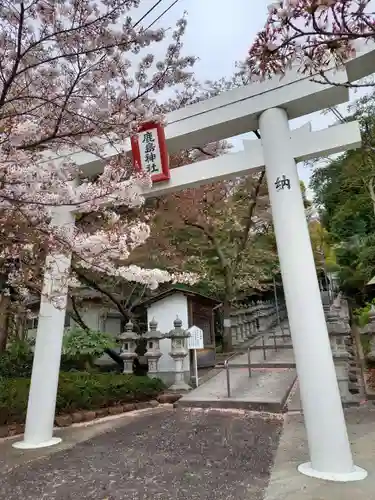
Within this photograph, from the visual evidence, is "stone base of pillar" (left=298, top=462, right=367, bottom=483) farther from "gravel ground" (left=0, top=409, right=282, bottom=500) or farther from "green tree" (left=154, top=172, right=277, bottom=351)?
"green tree" (left=154, top=172, right=277, bottom=351)

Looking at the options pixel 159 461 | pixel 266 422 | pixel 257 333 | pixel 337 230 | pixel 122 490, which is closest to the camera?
pixel 122 490

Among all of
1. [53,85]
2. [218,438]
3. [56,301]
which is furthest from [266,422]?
[53,85]

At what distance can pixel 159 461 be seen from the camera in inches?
155

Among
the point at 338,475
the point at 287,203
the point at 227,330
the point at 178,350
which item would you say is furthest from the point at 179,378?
the point at 287,203

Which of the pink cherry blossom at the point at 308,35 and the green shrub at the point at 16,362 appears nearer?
the pink cherry blossom at the point at 308,35

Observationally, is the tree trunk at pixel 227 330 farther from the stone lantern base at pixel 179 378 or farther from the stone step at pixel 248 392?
the stone lantern base at pixel 179 378

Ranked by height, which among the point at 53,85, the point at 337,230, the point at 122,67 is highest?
the point at 337,230

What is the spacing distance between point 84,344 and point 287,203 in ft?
17.1

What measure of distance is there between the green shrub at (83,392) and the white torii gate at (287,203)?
2.40 ft

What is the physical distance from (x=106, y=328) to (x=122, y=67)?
974 cm

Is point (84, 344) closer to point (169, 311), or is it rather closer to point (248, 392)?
point (169, 311)

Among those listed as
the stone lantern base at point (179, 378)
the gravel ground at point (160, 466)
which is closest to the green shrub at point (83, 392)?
the stone lantern base at point (179, 378)

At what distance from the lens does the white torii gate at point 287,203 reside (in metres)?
3.66

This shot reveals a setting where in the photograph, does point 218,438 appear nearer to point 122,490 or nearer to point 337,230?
point 122,490
